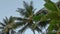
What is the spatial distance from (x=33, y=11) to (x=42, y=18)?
13830 millimetres

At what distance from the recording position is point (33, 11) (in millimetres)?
33031

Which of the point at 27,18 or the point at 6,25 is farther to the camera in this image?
the point at 6,25

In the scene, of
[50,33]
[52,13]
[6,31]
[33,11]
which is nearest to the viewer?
[52,13]

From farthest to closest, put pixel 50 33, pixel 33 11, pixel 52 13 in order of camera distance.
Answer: pixel 33 11, pixel 50 33, pixel 52 13

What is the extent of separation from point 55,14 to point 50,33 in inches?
152

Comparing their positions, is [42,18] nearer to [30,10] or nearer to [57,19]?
[57,19]

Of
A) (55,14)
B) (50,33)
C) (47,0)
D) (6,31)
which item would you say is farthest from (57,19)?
(6,31)

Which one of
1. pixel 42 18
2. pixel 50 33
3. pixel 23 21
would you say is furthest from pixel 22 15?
pixel 42 18

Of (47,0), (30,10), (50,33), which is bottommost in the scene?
(50,33)

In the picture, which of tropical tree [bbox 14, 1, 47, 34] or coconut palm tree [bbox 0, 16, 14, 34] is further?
coconut palm tree [bbox 0, 16, 14, 34]

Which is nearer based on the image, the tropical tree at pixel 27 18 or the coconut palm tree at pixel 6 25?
the tropical tree at pixel 27 18

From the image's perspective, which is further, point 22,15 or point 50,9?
point 22,15

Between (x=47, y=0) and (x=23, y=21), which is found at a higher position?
(x=23, y=21)

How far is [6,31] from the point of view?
39594 millimetres
